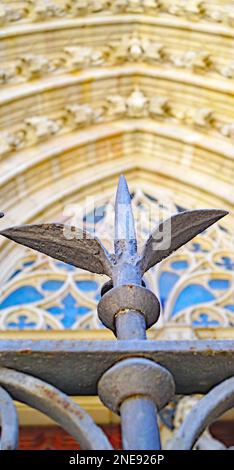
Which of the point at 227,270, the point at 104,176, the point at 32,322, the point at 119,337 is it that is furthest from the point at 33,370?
the point at 104,176

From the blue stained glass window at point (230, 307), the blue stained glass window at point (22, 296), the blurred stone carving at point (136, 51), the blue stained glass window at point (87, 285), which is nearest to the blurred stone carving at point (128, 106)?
the blurred stone carving at point (136, 51)

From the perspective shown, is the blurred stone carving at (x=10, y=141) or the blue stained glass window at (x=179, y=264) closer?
the blue stained glass window at (x=179, y=264)

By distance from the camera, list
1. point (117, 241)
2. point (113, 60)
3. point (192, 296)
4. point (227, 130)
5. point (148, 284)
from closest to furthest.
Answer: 1. point (117, 241)
2. point (148, 284)
3. point (192, 296)
4. point (227, 130)
5. point (113, 60)

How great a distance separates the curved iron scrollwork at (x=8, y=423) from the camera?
1455 mm

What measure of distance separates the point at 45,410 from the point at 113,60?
6.98 meters

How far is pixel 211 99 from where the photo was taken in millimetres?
7688

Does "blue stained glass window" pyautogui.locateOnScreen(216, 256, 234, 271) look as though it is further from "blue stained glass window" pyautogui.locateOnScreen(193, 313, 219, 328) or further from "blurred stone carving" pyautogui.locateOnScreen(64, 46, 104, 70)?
"blurred stone carving" pyautogui.locateOnScreen(64, 46, 104, 70)

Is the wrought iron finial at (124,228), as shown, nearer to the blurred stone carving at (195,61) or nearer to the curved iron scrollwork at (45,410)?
the curved iron scrollwork at (45,410)

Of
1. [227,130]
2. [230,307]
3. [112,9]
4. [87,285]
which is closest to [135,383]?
[230,307]

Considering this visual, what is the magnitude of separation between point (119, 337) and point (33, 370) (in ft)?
0.69

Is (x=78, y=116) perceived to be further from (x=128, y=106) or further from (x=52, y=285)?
(x=52, y=285)

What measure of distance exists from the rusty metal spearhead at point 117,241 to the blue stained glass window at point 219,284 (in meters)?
4.36

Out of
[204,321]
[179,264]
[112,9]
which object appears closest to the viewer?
[204,321]

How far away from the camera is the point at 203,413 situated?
1.53m
